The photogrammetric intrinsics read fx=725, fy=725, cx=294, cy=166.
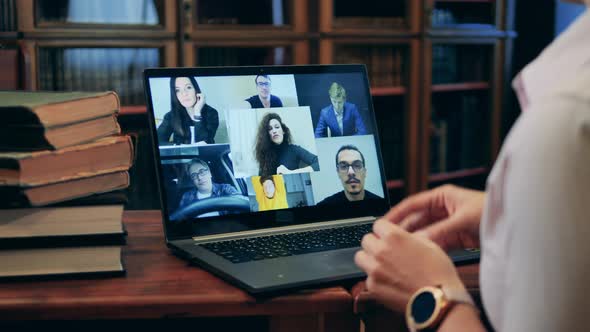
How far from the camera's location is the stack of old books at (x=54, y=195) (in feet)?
2.92

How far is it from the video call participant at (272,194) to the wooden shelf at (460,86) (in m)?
2.49

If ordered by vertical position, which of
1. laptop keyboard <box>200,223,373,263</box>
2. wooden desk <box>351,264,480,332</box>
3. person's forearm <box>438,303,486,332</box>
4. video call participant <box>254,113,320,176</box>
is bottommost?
wooden desk <box>351,264,480,332</box>

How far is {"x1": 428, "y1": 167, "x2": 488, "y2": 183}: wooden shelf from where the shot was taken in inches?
141

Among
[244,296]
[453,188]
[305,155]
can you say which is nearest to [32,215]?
[244,296]

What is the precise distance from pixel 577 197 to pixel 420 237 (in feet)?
0.89

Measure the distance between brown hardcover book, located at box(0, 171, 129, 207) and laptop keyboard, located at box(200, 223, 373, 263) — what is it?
0.54ft

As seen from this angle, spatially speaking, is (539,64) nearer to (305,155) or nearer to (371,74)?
(305,155)

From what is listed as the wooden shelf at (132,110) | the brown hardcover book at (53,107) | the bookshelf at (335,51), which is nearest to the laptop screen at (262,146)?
the brown hardcover book at (53,107)

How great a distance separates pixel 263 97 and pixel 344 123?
0.47ft

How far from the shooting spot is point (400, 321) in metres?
0.90

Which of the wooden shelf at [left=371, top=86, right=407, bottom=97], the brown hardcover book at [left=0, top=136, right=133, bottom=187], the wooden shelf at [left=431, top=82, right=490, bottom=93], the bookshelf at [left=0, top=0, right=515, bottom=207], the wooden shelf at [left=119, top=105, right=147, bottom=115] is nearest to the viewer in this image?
the brown hardcover book at [left=0, top=136, right=133, bottom=187]

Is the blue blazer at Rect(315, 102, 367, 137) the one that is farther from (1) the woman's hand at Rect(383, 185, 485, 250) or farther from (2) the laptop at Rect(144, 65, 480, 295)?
(1) the woman's hand at Rect(383, 185, 485, 250)

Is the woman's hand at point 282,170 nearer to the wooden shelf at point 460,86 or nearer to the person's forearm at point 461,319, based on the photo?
the person's forearm at point 461,319

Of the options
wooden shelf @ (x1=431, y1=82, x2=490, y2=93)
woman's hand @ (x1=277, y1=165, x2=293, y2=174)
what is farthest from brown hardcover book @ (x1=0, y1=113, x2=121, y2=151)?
wooden shelf @ (x1=431, y1=82, x2=490, y2=93)
